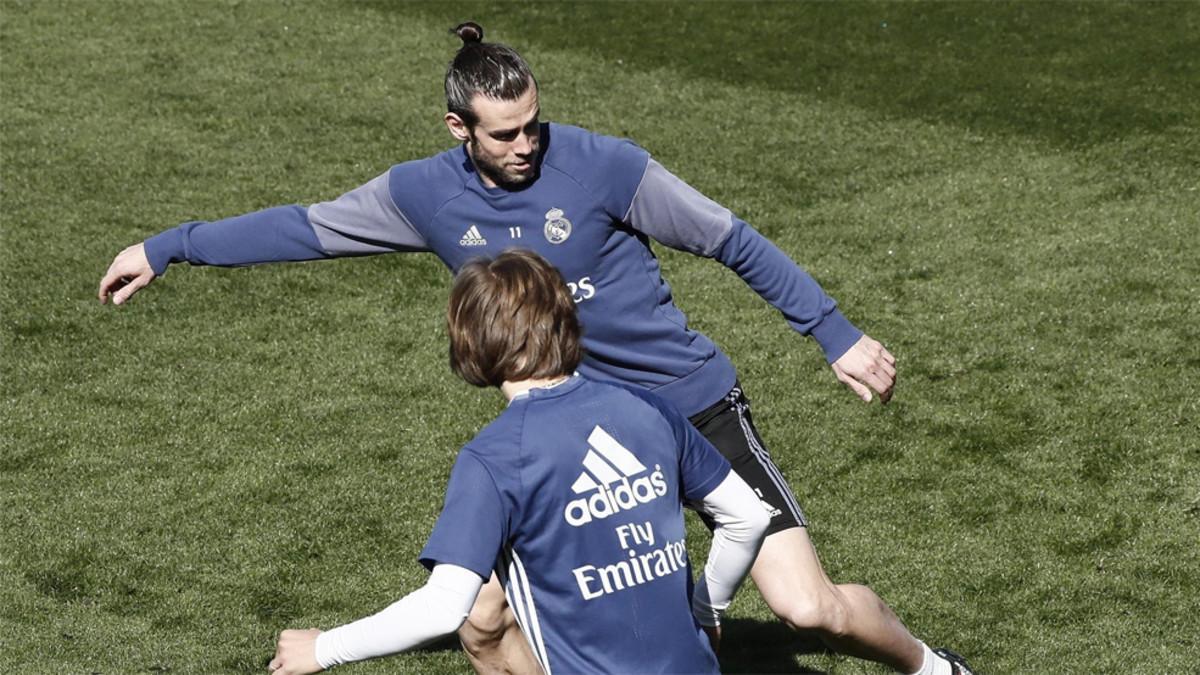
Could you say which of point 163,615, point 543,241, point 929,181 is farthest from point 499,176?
point 929,181

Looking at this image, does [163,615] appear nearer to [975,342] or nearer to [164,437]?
[164,437]

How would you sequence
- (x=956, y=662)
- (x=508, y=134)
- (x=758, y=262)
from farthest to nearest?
1. (x=956, y=662)
2. (x=758, y=262)
3. (x=508, y=134)

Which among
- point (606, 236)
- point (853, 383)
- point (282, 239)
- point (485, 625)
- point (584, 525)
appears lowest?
Result: point (485, 625)

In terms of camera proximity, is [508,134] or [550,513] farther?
[508,134]

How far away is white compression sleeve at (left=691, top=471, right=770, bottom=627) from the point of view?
3.90m

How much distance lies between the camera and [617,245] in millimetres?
4926

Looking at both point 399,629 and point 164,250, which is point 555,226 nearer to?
point 164,250

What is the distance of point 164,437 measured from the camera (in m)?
7.89

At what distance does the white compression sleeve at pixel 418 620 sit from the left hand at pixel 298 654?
0.05 m

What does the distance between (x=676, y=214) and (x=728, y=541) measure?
1204mm

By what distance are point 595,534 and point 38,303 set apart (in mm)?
6486

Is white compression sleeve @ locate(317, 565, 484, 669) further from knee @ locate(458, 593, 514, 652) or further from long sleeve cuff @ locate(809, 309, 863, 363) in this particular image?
long sleeve cuff @ locate(809, 309, 863, 363)

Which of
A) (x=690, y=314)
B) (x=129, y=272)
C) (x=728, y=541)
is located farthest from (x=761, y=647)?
(x=690, y=314)

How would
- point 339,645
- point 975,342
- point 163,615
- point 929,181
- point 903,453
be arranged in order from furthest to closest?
point 929,181 → point 975,342 → point 903,453 → point 163,615 → point 339,645
